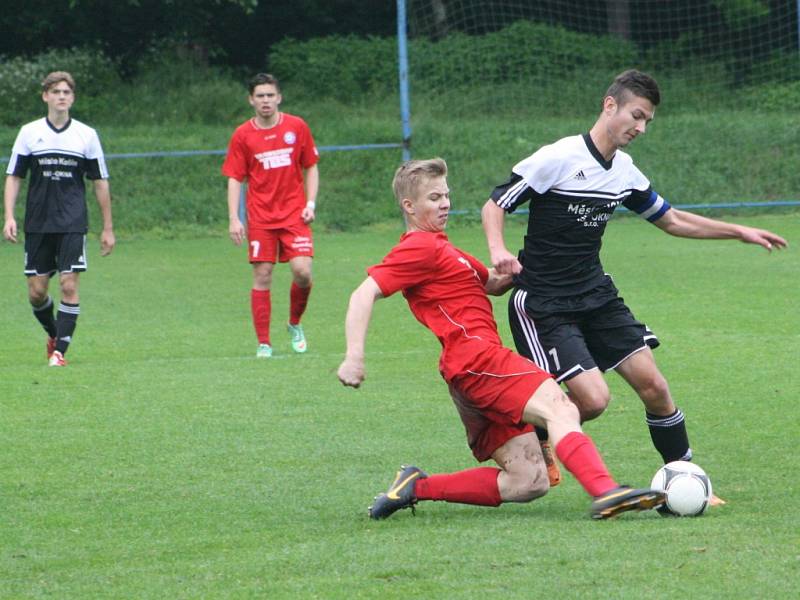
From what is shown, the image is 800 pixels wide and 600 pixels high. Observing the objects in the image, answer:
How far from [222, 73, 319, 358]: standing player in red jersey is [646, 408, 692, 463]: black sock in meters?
4.84

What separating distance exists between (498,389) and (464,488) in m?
0.46

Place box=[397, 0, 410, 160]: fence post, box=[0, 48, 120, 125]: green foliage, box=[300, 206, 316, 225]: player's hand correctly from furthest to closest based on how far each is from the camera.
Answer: box=[0, 48, 120, 125]: green foliage < box=[397, 0, 410, 160]: fence post < box=[300, 206, 316, 225]: player's hand

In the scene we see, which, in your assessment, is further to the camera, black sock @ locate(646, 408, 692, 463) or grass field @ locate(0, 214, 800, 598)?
black sock @ locate(646, 408, 692, 463)

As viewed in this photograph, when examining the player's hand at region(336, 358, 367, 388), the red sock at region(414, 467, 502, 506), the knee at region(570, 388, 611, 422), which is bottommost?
the red sock at region(414, 467, 502, 506)

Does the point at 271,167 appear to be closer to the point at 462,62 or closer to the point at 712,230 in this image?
the point at 712,230

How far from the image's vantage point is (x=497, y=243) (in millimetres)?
5789

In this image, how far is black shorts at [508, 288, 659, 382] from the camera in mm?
5820

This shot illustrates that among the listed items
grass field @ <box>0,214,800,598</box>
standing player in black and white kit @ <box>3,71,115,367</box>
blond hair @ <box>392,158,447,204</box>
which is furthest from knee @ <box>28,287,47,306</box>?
blond hair @ <box>392,158,447,204</box>

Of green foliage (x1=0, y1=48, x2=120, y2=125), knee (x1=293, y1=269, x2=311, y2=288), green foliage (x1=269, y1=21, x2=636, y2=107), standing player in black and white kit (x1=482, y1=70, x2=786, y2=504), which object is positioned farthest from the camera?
green foliage (x1=0, y1=48, x2=120, y2=125)

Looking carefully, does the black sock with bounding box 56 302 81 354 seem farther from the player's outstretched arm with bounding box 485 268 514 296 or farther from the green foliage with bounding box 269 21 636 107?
the green foliage with bounding box 269 21 636 107

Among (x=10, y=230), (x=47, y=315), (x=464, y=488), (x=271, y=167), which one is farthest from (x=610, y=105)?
(x=47, y=315)

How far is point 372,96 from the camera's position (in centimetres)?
2655

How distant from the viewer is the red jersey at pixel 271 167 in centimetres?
1059

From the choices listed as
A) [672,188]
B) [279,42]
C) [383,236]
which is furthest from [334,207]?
[279,42]
